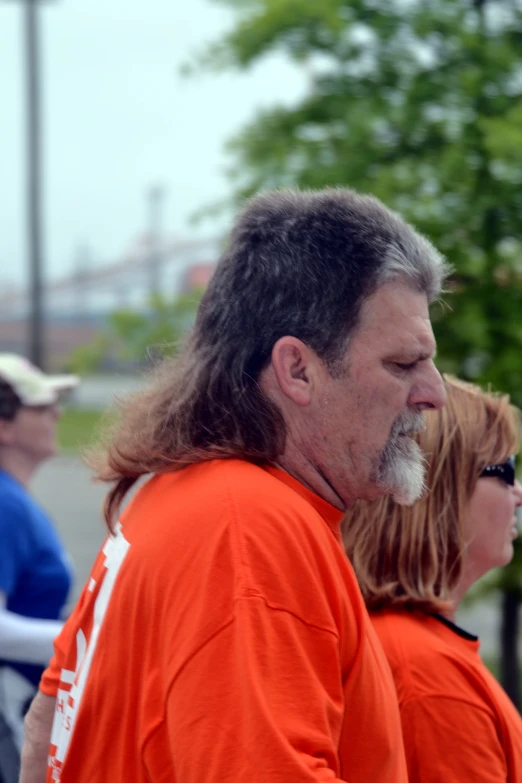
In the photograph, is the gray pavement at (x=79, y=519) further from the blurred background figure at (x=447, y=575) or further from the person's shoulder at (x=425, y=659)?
the person's shoulder at (x=425, y=659)

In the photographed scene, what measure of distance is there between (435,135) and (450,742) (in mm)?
2579

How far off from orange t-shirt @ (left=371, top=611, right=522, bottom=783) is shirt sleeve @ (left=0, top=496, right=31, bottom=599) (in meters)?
1.44

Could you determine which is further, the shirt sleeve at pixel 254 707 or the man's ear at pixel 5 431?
the man's ear at pixel 5 431

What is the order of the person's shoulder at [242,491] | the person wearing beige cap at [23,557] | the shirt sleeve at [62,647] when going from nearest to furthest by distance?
1. the person's shoulder at [242,491]
2. the shirt sleeve at [62,647]
3. the person wearing beige cap at [23,557]

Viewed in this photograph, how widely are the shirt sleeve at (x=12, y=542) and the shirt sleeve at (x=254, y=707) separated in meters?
1.84

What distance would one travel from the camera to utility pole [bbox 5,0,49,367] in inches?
634

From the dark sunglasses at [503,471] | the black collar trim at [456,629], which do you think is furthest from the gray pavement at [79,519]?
the black collar trim at [456,629]

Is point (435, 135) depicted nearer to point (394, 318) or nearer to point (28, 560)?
point (28, 560)

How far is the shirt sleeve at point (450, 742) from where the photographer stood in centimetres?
171

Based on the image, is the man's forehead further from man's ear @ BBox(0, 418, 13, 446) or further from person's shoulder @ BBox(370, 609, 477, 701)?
man's ear @ BBox(0, 418, 13, 446)

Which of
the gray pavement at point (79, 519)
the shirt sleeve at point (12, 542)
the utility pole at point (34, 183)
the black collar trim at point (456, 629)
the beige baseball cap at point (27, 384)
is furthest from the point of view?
the utility pole at point (34, 183)

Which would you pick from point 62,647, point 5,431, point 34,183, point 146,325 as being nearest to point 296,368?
point 62,647

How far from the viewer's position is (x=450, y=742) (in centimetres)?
172

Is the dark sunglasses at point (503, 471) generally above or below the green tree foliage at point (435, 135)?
below
